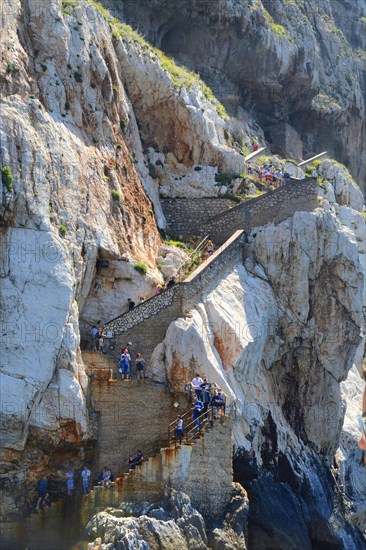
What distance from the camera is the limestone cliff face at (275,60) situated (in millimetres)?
59094

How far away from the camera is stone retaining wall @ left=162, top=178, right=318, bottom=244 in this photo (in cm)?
4688

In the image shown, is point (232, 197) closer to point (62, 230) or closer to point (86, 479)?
point (62, 230)

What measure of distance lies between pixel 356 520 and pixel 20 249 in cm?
1822

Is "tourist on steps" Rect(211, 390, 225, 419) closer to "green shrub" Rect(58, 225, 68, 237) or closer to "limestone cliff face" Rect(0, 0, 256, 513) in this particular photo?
"limestone cliff face" Rect(0, 0, 256, 513)

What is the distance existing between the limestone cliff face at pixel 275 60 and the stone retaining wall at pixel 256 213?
13.4 metres

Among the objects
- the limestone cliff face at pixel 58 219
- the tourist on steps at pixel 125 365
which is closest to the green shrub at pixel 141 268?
the limestone cliff face at pixel 58 219

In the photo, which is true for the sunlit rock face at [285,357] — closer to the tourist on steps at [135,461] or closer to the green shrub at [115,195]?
the tourist on steps at [135,461]

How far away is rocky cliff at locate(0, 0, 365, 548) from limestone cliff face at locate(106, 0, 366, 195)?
5.68 m

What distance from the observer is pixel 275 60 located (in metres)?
62.1

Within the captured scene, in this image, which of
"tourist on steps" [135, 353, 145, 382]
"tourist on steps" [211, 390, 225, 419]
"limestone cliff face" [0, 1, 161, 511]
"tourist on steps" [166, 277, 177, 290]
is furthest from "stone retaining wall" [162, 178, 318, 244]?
"tourist on steps" [211, 390, 225, 419]

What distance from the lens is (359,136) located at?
73.1 metres

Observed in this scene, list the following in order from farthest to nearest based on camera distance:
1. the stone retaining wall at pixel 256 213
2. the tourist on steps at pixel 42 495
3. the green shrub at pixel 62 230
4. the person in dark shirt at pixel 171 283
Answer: the stone retaining wall at pixel 256 213, the person in dark shirt at pixel 171 283, the green shrub at pixel 62 230, the tourist on steps at pixel 42 495

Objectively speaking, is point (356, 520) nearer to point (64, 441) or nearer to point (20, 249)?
point (64, 441)

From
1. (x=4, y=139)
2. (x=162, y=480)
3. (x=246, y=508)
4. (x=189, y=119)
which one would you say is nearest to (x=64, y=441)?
(x=162, y=480)
